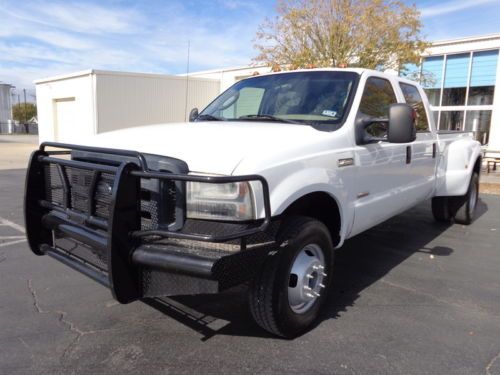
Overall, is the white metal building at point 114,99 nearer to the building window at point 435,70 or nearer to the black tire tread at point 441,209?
the building window at point 435,70

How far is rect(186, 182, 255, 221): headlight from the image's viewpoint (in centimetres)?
248

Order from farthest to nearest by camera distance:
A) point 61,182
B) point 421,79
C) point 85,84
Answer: point 85,84, point 421,79, point 61,182

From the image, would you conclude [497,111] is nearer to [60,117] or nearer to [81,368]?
[81,368]

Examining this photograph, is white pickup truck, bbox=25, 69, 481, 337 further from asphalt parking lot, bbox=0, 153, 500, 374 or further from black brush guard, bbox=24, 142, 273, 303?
asphalt parking lot, bbox=0, 153, 500, 374

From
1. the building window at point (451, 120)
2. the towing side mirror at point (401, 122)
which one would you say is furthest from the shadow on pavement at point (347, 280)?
the building window at point (451, 120)

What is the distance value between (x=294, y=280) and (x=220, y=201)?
874mm

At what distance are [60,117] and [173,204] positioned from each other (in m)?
24.7

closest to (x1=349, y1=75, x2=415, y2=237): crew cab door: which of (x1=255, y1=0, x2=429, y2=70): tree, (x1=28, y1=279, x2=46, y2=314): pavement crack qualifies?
(x1=28, y1=279, x2=46, y2=314): pavement crack

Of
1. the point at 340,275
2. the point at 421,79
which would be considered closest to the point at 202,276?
the point at 340,275

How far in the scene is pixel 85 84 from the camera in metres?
20.7

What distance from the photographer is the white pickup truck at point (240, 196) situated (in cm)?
244

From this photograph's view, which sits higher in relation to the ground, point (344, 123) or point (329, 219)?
point (344, 123)

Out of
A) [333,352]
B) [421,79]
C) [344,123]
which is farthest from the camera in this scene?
[421,79]

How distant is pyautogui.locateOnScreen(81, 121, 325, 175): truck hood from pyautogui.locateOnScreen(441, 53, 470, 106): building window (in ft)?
51.3
